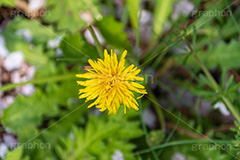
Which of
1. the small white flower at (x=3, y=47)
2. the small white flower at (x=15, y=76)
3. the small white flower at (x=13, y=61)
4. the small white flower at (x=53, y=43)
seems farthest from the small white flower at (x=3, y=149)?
the small white flower at (x=53, y=43)

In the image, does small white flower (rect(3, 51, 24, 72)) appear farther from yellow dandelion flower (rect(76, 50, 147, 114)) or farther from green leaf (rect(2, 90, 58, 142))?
yellow dandelion flower (rect(76, 50, 147, 114))

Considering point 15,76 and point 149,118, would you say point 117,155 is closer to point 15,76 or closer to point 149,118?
point 149,118

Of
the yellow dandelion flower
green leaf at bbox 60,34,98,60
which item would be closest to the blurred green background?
green leaf at bbox 60,34,98,60

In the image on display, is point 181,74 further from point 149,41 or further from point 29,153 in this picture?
point 29,153

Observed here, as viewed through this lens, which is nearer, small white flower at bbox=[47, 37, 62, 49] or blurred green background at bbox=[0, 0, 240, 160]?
blurred green background at bbox=[0, 0, 240, 160]

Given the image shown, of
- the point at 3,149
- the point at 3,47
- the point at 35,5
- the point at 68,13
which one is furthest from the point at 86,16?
the point at 3,149

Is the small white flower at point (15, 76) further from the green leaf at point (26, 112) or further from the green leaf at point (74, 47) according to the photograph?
the green leaf at point (74, 47)

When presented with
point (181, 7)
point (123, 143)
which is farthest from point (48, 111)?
point (181, 7)
